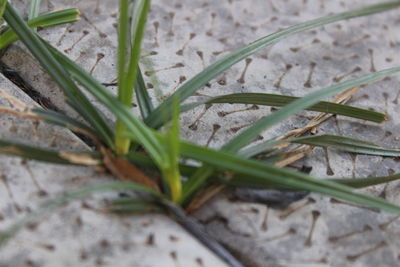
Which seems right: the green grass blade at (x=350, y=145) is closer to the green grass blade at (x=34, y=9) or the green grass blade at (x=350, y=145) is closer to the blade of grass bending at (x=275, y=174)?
the blade of grass bending at (x=275, y=174)

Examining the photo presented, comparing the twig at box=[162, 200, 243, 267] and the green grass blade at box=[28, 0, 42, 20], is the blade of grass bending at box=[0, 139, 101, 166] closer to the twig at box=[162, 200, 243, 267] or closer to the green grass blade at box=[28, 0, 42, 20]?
the twig at box=[162, 200, 243, 267]

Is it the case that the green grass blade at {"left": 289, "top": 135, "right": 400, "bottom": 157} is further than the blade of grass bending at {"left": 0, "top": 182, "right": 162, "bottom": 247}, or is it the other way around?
the green grass blade at {"left": 289, "top": 135, "right": 400, "bottom": 157}

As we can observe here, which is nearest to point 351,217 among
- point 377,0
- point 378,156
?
point 378,156

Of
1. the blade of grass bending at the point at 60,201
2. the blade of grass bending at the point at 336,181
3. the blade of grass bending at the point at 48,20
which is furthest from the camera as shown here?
the blade of grass bending at the point at 48,20

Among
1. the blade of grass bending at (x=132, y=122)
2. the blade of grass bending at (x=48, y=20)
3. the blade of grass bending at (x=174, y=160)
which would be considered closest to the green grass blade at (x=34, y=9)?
the blade of grass bending at (x=48, y=20)

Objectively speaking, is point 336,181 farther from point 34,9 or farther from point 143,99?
point 34,9

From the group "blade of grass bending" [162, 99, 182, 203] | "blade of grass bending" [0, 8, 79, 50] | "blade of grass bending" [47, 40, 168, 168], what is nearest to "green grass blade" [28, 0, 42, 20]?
"blade of grass bending" [0, 8, 79, 50]

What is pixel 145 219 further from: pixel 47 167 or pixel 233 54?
pixel 233 54
